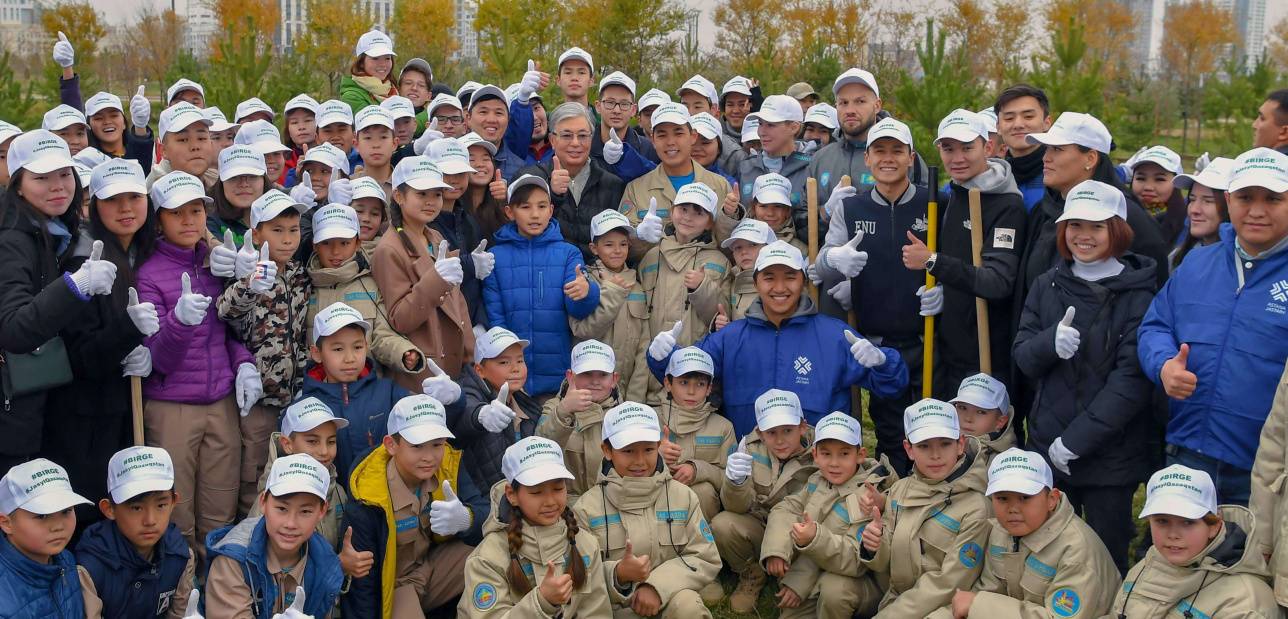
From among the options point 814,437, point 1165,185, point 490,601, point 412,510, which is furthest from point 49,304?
point 1165,185

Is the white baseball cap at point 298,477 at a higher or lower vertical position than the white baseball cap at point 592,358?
lower

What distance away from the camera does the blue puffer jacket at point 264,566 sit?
17.0 ft

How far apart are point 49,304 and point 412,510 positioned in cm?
176

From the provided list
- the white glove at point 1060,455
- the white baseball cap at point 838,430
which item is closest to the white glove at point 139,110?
the white baseball cap at point 838,430

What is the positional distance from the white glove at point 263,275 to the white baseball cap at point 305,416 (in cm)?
54

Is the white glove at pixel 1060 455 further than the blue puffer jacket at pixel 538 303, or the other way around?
the blue puffer jacket at pixel 538 303

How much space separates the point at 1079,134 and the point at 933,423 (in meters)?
1.58

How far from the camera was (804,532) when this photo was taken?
571 cm

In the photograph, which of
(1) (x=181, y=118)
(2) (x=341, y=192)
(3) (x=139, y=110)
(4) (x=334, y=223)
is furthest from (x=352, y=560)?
(3) (x=139, y=110)

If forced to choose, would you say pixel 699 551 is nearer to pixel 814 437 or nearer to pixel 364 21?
pixel 814 437

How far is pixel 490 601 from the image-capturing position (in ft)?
17.4

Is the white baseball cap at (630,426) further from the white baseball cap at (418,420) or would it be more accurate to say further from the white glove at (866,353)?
the white glove at (866,353)

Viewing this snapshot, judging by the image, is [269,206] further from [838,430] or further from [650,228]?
[838,430]

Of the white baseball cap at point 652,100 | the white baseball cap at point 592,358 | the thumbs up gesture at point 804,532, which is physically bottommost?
the thumbs up gesture at point 804,532
